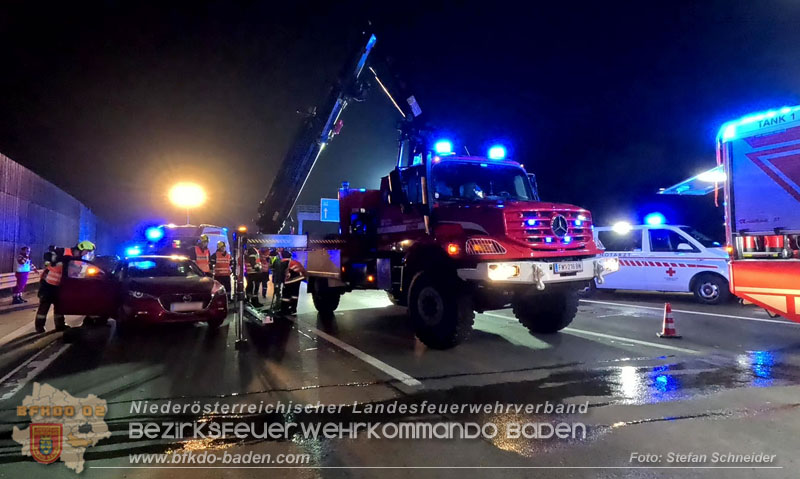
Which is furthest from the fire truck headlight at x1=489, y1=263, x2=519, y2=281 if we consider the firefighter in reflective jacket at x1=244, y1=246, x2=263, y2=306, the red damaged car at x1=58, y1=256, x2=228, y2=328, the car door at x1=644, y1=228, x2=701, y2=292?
the car door at x1=644, y1=228, x2=701, y2=292

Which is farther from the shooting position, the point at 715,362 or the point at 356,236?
the point at 356,236

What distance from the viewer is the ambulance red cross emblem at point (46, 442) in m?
3.71

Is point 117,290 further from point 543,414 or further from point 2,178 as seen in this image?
point 2,178

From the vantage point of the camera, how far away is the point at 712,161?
58.1 feet

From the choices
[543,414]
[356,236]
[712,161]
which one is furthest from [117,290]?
[712,161]

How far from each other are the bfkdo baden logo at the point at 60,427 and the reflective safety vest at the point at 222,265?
7310mm

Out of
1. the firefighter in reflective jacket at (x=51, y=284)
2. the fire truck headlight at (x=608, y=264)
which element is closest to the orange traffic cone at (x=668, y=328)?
the fire truck headlight at (x=608, y=264)

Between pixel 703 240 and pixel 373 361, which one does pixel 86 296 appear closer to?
pixel 373 361

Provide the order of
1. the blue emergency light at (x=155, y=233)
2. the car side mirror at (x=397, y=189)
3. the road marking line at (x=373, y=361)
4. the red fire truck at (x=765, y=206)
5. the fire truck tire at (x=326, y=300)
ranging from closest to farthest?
the road marking line at (x=373, y=361), the red fire truck at (x=765, y=206), the car side mirror at (x=397, y=189), the fire truck tire at (x=326, y=300), the blue emergency light at (x=155, y=233)

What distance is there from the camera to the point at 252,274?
12.0 m

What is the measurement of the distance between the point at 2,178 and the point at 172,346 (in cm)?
1121

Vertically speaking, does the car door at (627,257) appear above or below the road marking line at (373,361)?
above

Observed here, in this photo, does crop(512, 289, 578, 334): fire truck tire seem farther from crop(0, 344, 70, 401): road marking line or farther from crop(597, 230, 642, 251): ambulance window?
crop(0, 344, 70, 401): road marking line

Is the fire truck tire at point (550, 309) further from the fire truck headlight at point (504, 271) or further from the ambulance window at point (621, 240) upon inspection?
the ambulance window at point (621, 240)
